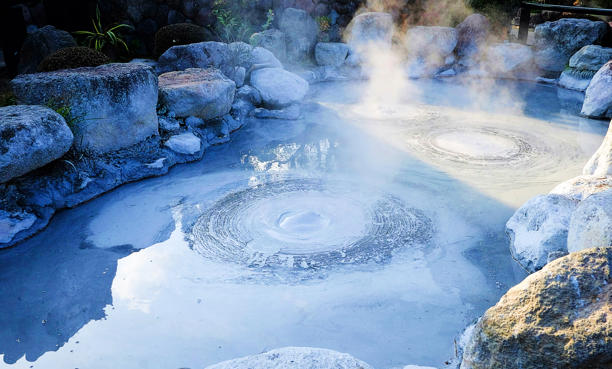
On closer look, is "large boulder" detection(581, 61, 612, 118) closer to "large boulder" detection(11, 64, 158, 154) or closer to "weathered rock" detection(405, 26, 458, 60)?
"weathered rock" detection(405, 26, 458, 60)

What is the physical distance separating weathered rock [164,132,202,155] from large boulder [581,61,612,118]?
5.84 m

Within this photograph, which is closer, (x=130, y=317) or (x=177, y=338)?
(x=177, y=338)

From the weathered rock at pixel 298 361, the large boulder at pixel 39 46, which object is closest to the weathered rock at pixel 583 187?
the weathered rock at pixel 298 361

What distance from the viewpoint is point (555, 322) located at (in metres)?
1.92

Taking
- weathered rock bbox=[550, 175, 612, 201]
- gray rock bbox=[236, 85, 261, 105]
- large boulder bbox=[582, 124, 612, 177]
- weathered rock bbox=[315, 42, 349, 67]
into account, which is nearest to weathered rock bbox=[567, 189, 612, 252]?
weathered rock bbox=[550, 175, 612, 201]

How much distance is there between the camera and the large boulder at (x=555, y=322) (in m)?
1.81

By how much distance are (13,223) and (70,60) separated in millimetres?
2563

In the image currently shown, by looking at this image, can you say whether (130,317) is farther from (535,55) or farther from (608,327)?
(535,55)

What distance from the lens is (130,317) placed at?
128 inches

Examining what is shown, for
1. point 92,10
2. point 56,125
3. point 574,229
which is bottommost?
point 574,229

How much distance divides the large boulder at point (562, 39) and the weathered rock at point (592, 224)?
8.28 metres

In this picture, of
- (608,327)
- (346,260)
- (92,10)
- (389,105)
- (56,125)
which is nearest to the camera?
(608,327)

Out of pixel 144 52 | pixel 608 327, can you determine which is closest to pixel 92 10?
pixel 144 52

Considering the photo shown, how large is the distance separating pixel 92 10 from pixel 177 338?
806 centimetres
